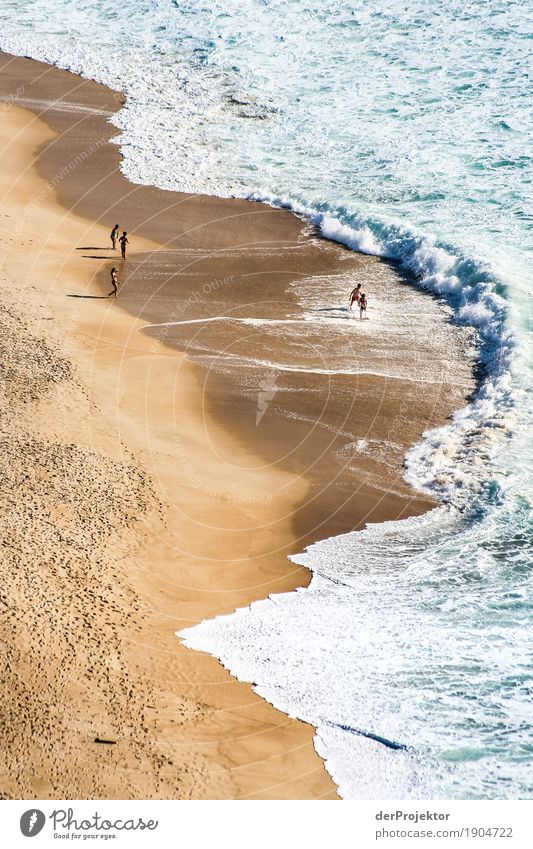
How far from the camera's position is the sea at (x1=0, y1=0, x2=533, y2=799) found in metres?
19.2

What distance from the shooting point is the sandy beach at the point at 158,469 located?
58.0 ft

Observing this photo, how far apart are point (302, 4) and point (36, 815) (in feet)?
234

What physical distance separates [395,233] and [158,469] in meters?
21.8

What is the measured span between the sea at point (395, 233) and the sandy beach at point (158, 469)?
976 mm

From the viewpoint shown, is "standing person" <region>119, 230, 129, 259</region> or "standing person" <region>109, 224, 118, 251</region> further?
"standing person" <region>109, 224, 118, 251</region>

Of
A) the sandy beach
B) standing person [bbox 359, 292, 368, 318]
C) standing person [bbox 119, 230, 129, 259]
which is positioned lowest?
the sandy beach

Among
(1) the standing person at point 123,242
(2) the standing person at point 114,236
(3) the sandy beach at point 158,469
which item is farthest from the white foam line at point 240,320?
(2) the standing person at point 114,236

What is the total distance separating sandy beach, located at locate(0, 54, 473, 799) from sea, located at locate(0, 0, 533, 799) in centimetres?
98

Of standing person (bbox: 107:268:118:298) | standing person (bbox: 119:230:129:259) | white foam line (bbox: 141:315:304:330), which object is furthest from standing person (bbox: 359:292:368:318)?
standing person (bbox: 119:230:129:259)

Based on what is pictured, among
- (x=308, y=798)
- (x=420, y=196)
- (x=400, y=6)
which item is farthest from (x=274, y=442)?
(x=400, y=6)

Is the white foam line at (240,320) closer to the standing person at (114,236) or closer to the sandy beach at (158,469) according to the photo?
the sandy beach at (158,469)

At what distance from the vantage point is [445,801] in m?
17.1

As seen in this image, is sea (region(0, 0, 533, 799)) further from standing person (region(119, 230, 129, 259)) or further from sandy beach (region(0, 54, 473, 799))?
standing person (region(119, 230, 129, 259))

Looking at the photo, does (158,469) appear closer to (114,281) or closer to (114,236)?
(114,281)
